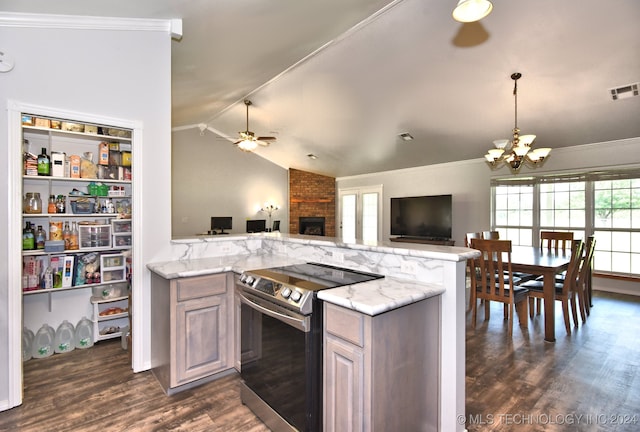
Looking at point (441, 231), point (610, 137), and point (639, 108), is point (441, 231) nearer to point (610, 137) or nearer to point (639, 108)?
point (610, 137)

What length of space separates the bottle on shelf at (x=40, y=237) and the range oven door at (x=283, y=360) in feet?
6.70

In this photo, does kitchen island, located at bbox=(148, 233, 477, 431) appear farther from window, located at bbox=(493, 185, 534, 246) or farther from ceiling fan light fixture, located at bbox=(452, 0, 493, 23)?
window, located at bbox=(493, 185, 534, 246)

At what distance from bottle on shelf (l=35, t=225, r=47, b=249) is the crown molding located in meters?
1.63

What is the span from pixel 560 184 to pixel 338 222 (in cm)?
539

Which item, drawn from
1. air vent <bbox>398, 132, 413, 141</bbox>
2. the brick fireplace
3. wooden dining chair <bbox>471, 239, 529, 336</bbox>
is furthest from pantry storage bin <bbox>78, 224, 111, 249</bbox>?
the brick fireplace

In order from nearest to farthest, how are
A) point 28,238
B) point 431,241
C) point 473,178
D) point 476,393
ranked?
point 476,393 < point 28,238 < point 473,178 < point 431,241

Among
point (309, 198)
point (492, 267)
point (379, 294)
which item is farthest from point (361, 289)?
point (309, 198)

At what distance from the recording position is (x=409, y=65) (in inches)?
153

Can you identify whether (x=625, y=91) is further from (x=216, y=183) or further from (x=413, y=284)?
(x=216, y=183)

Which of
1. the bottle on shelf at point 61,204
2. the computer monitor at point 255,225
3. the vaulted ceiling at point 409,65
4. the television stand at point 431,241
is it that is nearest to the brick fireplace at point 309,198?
the computer monitor at point 255,225

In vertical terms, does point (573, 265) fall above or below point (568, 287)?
above

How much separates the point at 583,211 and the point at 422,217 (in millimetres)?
2738

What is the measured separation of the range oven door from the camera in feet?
5.32

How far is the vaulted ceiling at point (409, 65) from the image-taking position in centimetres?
276
